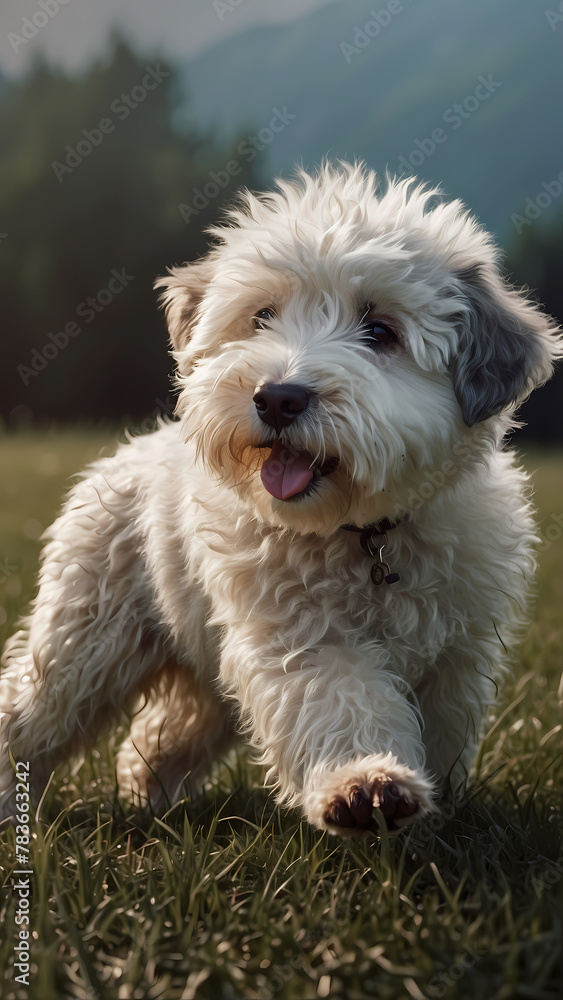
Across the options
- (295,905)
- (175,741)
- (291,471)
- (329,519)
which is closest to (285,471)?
(291,471)

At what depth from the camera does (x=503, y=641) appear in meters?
3.38

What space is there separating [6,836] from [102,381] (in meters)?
16.2

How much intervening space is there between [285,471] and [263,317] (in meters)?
0.61

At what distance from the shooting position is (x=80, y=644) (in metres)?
3.58

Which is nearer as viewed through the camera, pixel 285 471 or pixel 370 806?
pixel 370 806

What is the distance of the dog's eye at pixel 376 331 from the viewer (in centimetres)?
300

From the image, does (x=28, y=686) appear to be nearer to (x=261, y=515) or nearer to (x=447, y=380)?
(x=261, y=515)

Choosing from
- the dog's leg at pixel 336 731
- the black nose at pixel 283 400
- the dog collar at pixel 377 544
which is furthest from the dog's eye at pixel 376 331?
the dog's leg at pixel 336 731

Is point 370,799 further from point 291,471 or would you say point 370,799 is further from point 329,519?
point 291,471

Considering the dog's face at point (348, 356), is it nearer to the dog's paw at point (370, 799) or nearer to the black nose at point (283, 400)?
the black nose at point (283, 400)

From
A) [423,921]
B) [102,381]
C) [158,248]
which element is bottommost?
[102,381]

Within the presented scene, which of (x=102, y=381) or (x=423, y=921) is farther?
(x=102, y=381)

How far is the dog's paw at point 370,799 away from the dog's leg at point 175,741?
1497 mm

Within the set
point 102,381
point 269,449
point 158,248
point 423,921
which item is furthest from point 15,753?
point 158,248
